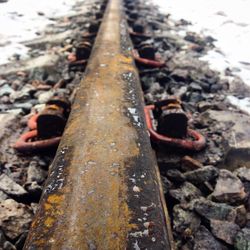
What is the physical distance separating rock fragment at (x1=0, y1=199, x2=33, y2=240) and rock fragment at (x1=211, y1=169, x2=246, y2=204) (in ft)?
2.66

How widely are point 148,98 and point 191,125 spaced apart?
47 centimetres

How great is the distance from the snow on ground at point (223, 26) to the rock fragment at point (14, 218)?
68.8 inches

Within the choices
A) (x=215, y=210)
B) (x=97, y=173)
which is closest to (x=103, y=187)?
(x=97, y=173)

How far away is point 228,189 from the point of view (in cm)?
166

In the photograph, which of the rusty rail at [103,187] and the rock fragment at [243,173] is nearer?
the rusty rail at [103,187]

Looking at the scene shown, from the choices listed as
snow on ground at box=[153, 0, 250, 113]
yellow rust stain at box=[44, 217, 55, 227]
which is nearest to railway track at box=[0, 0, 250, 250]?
yellow rust stain at box=[44, 217, 55, 227]

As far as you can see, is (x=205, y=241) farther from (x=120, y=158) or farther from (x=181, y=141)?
(x=181, y=141)

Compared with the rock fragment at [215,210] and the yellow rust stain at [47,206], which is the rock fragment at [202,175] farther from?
the yellow rust stain at [47,206]

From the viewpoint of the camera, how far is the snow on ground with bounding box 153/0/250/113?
3.60 meters

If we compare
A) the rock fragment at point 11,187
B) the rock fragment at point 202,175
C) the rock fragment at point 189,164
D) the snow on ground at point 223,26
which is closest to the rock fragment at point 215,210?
the rock fragment at point 202,175

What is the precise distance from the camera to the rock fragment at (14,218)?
1389 mm

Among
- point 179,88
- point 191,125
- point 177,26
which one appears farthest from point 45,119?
point 177,26

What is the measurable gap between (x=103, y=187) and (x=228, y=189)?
0.76 meters

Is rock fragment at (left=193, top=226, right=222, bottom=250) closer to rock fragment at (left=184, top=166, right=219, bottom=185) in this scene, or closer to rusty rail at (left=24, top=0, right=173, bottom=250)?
rusty rail at (left=24, top=0, right=173, bottom=250)
